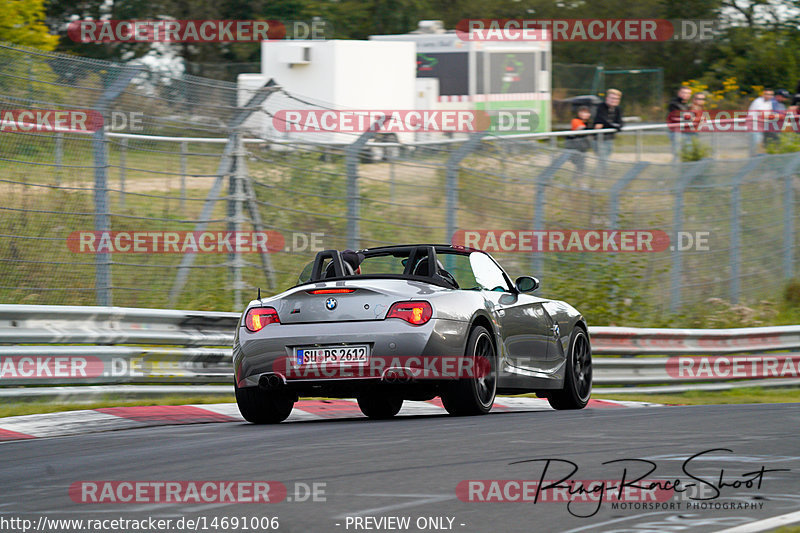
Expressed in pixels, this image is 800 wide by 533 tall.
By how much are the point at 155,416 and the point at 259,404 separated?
959 millimetres

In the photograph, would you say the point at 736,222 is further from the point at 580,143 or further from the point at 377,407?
the point at 377,407

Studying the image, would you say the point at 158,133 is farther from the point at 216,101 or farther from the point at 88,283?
the point at 88,283

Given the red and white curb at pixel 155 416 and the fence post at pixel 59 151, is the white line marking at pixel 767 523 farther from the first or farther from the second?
the fence post at pixel 59 151

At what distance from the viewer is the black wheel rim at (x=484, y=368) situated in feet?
29.8

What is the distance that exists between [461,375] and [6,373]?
336cm

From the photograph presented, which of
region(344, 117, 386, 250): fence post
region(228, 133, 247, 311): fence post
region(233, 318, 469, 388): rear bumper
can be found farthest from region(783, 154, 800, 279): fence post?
region(233, 318, 469, 388): rear bumper

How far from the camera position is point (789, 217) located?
62.4 feet

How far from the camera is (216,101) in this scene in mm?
12102

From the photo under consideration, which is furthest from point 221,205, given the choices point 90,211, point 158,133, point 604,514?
point 604,514

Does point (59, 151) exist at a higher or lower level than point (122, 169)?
higher

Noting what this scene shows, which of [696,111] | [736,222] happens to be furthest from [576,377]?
[696,111]

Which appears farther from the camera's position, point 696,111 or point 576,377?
point 696,111

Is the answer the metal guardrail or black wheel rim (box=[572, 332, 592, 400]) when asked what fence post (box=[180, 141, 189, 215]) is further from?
black wheel rim (box=[572, 332, 592, 400])

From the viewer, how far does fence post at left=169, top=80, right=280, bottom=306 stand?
12.0 metres
